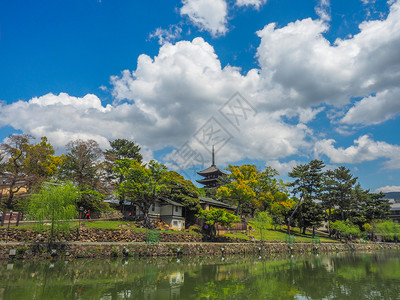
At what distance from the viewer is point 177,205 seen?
34438mm

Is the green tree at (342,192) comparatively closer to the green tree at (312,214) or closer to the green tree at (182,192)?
the green tree at (312,214)

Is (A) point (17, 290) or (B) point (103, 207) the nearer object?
(A) point (17, 290)

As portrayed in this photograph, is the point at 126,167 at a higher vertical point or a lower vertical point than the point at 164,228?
higher

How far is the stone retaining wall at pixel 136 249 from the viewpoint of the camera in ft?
60.5

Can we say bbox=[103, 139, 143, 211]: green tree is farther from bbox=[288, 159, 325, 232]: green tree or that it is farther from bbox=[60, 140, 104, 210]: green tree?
bbox=[288, 159, 325, 232]: green tree

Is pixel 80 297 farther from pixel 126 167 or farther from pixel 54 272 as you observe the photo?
pixel 126 167

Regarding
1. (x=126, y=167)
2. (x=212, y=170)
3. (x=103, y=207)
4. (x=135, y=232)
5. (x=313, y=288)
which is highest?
(x=212, y=170)

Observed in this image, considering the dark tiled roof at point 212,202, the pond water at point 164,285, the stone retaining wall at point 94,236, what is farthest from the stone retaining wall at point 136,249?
the dark tiled roof at point 212,202

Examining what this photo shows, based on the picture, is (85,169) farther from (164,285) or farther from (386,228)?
(386,228)

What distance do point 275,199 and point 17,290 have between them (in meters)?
41.4

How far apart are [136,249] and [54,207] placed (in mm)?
7932

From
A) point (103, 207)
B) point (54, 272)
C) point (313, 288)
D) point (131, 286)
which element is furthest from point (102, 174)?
point (313, 288)

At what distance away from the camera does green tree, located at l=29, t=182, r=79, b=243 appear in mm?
19172

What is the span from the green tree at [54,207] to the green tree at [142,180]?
9.14 meters
